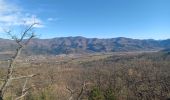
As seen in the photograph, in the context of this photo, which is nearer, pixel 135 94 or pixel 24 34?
pixel 24 34

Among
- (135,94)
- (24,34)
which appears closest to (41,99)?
(135,94)

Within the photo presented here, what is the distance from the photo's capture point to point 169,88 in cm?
8706

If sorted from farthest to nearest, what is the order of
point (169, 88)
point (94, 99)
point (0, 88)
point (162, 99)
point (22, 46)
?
point (169, 88)
point (162, 99)
point (94, 99)
point (22, 46)
point (0, 88)

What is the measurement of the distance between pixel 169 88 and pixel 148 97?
529 inches

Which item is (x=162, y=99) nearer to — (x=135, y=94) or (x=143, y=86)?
(x=135, y=94)

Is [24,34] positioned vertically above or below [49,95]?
above

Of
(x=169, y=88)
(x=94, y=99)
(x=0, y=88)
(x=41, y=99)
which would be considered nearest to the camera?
(x=0, y=88)

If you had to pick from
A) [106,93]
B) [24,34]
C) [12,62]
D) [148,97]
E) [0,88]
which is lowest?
[148,97]

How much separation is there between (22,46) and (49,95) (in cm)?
5017

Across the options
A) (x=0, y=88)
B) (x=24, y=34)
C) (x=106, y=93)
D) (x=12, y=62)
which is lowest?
(x=106, y=93)

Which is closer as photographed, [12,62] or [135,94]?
[12,62]

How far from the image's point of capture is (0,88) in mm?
15414

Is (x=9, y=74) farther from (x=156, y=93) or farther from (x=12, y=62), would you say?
(x=156, y=93)

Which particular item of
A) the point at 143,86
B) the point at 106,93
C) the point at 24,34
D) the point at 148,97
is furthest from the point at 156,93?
the point at 24,34
